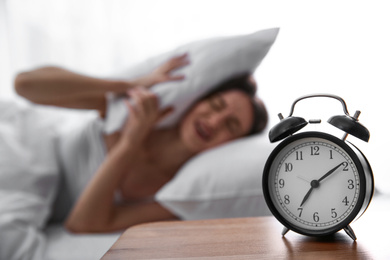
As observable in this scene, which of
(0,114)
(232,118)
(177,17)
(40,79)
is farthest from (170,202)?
(177,17)

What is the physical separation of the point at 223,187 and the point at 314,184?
0.47 meters

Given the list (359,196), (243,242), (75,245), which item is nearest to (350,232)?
(359,196)

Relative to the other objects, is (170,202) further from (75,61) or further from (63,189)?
(75,61)

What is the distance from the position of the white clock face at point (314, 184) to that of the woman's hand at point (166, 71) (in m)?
0.64

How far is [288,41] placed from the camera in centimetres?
121

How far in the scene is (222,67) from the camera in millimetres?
1199

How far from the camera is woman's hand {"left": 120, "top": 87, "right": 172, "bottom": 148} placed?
1.26m

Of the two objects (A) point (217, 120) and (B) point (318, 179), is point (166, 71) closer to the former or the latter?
(A) point (217, 120)

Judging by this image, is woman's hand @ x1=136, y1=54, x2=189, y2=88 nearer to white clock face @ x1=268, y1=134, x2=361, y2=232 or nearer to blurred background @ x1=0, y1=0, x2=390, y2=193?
blurred background @ x1=0, y1=0, x2=390, y2=193

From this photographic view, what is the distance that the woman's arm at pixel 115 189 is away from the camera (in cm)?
125

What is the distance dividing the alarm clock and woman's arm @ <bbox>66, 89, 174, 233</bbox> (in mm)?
650

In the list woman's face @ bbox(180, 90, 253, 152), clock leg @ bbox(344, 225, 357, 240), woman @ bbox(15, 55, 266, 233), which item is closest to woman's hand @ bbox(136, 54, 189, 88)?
woman @ bbox(15, 55, 266, 233)

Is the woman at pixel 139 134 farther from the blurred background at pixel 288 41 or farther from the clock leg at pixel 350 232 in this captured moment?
the clock leg at pixel 350 232

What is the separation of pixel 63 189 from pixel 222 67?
68cm
